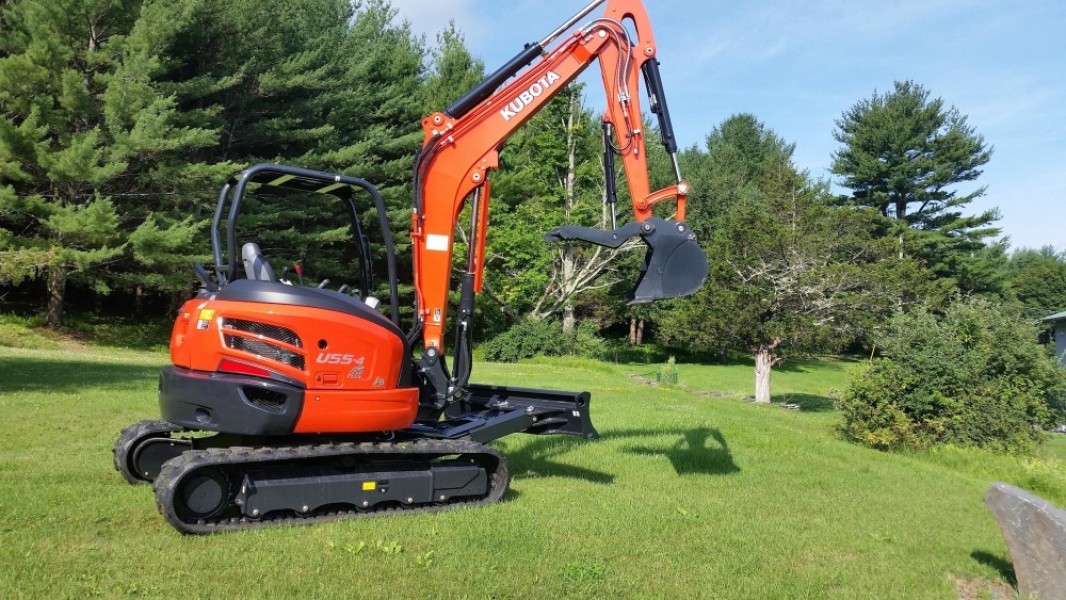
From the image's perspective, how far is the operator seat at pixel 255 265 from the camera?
6094 millimetres

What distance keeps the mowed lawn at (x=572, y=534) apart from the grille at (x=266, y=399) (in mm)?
868

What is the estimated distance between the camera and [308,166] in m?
29.2

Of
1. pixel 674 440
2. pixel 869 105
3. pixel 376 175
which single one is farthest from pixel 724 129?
pixel 674 440

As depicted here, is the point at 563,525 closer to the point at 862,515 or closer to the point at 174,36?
the point at 862,515

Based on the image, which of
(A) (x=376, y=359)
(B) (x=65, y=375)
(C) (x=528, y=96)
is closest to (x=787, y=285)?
(C) (x=528, y=96)

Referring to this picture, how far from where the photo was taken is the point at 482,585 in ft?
15.4

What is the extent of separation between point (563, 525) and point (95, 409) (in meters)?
8.10

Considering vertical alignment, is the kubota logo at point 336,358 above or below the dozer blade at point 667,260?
below

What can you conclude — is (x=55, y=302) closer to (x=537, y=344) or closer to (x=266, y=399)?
(x=537, y=344)

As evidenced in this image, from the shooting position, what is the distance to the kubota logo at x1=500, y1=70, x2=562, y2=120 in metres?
7.42

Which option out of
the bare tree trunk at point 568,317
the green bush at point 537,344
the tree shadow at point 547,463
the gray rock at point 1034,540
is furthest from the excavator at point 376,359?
the bare tree trunk at point 568,317

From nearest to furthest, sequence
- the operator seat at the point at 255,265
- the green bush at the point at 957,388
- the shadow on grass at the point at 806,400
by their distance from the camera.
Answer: the operator seat at the point at 255,265 → the green bush at the point at 957,388 → the shadow on grass at the point at 806,400

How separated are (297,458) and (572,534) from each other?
2.15 metres

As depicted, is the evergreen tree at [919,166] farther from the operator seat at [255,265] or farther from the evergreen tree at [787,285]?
the operator seat at [255,265]
